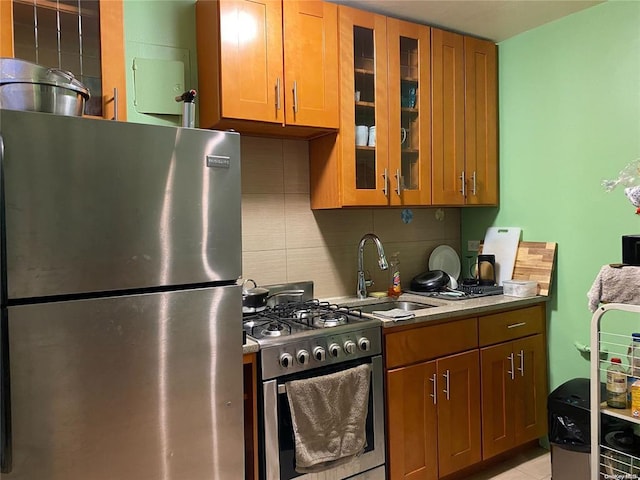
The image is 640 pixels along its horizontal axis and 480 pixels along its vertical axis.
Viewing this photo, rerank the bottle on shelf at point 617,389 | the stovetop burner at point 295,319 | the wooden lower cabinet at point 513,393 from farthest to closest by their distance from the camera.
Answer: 1. the wooden lower cabinet at point 513,393
2. the stovetop burner at point 295,319
3. the bottle on shelf at point 617,389

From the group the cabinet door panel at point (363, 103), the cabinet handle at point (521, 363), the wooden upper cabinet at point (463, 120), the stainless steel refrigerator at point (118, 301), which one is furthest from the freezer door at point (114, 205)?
the cabinet handle at point (521, 363)

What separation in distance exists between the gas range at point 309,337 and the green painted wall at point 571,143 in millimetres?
1246

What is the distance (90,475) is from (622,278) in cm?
188

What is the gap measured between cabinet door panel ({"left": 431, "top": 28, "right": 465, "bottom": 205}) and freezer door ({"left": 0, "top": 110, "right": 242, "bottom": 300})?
4.59 feet

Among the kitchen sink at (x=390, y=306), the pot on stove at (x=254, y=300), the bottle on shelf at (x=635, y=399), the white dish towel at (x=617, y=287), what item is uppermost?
the white dish towel at (x=617, y=287)

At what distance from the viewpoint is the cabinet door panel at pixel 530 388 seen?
2541mm

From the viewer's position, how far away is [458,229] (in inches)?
124

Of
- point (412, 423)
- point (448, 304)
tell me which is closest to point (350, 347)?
point (412, 423)

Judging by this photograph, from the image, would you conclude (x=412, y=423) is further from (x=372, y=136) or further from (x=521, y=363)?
(x=372, y=136)

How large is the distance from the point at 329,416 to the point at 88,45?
1.72 m

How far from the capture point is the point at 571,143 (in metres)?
2.54

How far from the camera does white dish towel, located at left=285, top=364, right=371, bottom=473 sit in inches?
72.1

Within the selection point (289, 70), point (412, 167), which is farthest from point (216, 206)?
point (412, 167)

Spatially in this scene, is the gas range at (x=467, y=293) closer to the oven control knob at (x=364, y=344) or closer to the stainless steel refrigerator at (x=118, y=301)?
the oven control knob at (x=364, y=344)
